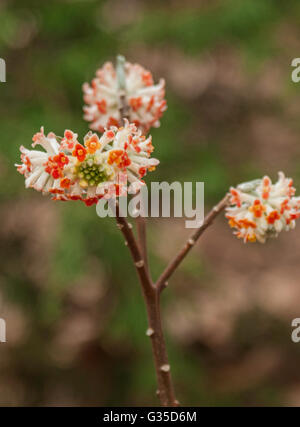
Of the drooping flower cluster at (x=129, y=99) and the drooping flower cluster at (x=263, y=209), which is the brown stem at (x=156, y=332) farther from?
the drooping flower cluster at (x=129, y=99)

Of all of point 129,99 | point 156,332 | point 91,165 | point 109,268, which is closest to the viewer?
point 91,165

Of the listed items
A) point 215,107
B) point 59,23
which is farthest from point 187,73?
point 59,23

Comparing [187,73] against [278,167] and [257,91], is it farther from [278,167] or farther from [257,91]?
[278,167]
